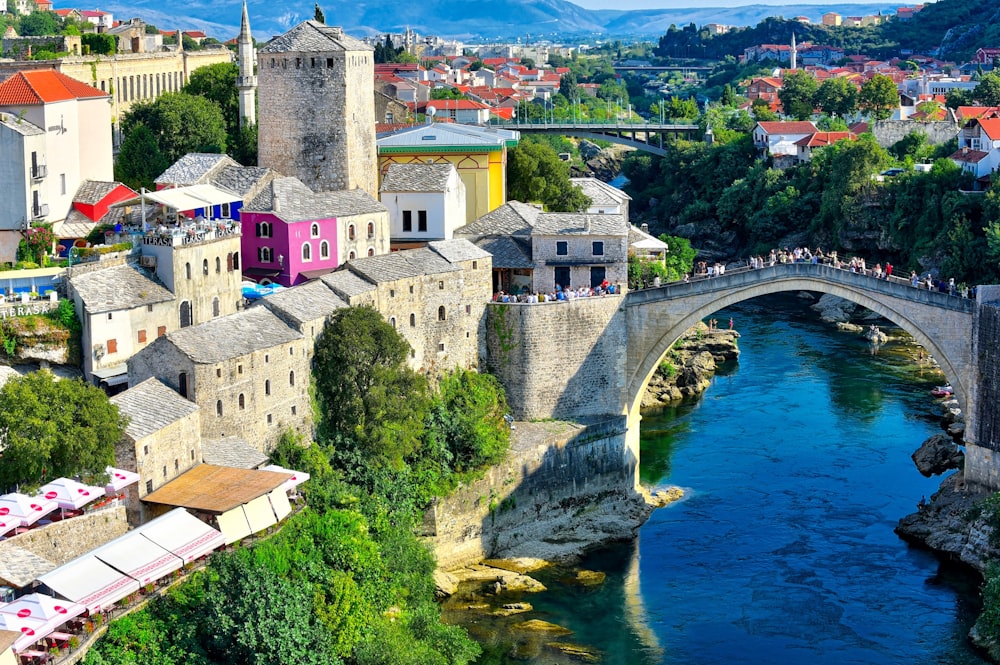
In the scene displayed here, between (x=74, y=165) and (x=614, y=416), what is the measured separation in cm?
1591

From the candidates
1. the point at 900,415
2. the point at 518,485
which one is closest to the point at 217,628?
the point at 518,485

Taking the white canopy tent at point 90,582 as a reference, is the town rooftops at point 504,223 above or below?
above

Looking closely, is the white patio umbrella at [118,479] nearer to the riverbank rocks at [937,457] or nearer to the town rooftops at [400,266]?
the town rooftops at [400,266]

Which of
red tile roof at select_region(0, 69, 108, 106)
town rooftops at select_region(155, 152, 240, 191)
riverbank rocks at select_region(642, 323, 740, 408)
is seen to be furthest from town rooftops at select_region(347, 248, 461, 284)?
riverbank rocks at select_region(642, 323, 740, 408)

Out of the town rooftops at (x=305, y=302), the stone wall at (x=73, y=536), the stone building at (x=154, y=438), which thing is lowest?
the stone wall at (x=73, y=536)

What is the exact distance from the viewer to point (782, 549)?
41.0 metres

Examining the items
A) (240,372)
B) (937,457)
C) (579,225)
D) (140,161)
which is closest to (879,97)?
(937,457)

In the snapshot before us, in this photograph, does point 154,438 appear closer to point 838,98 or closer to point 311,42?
point 311,42

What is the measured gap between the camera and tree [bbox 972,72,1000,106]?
303 ft

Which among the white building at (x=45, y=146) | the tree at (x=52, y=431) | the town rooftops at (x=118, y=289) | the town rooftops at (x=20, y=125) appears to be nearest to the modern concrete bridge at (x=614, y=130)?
the white building at (x=45, y=146)

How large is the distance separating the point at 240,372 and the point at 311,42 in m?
14.0

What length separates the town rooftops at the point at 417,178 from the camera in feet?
159

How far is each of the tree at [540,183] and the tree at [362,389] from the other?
57.8 feet

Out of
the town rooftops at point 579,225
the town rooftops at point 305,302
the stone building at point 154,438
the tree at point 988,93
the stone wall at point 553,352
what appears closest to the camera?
the stone building at point 154,438
